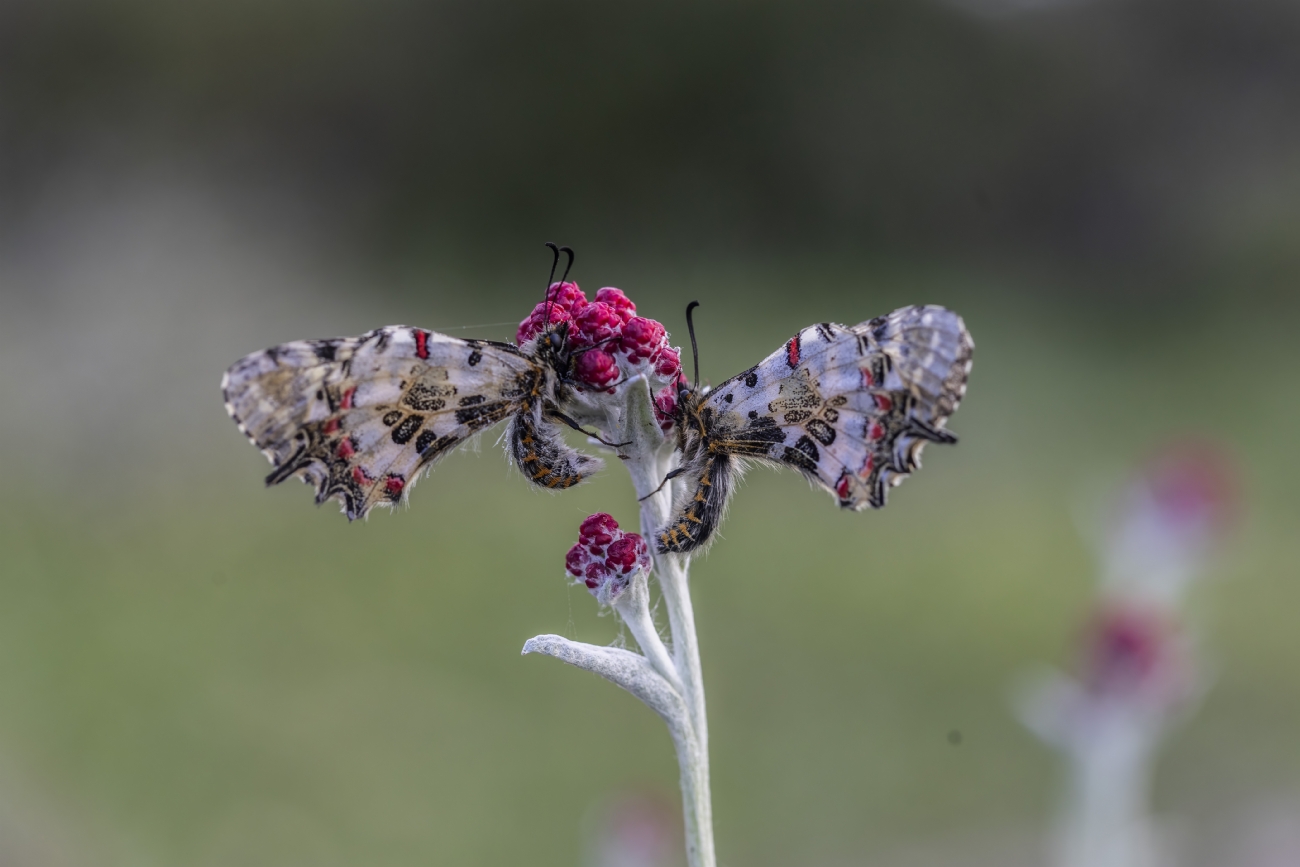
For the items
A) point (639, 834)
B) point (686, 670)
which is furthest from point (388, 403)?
point (639, 834)

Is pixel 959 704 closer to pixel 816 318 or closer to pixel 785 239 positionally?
pixel 816 318

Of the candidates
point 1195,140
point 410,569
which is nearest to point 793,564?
point 410,569

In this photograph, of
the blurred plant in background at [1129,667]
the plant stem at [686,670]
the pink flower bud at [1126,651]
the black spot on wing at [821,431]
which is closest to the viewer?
the plant stem at [686,670]

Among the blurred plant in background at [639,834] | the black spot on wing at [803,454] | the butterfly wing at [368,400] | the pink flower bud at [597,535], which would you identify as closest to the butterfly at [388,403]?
the butterfly wing at [368,400]

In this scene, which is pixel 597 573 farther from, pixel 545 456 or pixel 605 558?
pixel 545 456

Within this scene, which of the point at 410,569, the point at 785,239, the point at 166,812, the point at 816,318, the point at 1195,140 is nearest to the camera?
the point at 166,812

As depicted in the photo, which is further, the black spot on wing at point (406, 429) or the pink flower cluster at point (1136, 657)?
the pink flower cluster at point (1136, 657)

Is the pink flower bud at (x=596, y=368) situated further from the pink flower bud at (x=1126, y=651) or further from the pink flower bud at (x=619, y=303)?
the pink flower bud at (x=1126, y=651)

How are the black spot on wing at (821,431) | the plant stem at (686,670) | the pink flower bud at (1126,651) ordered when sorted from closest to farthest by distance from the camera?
1. the plant stem at (686,670)
2. the black spot on wing at (821,431)
3. the pink flower bud at (1126,651)
